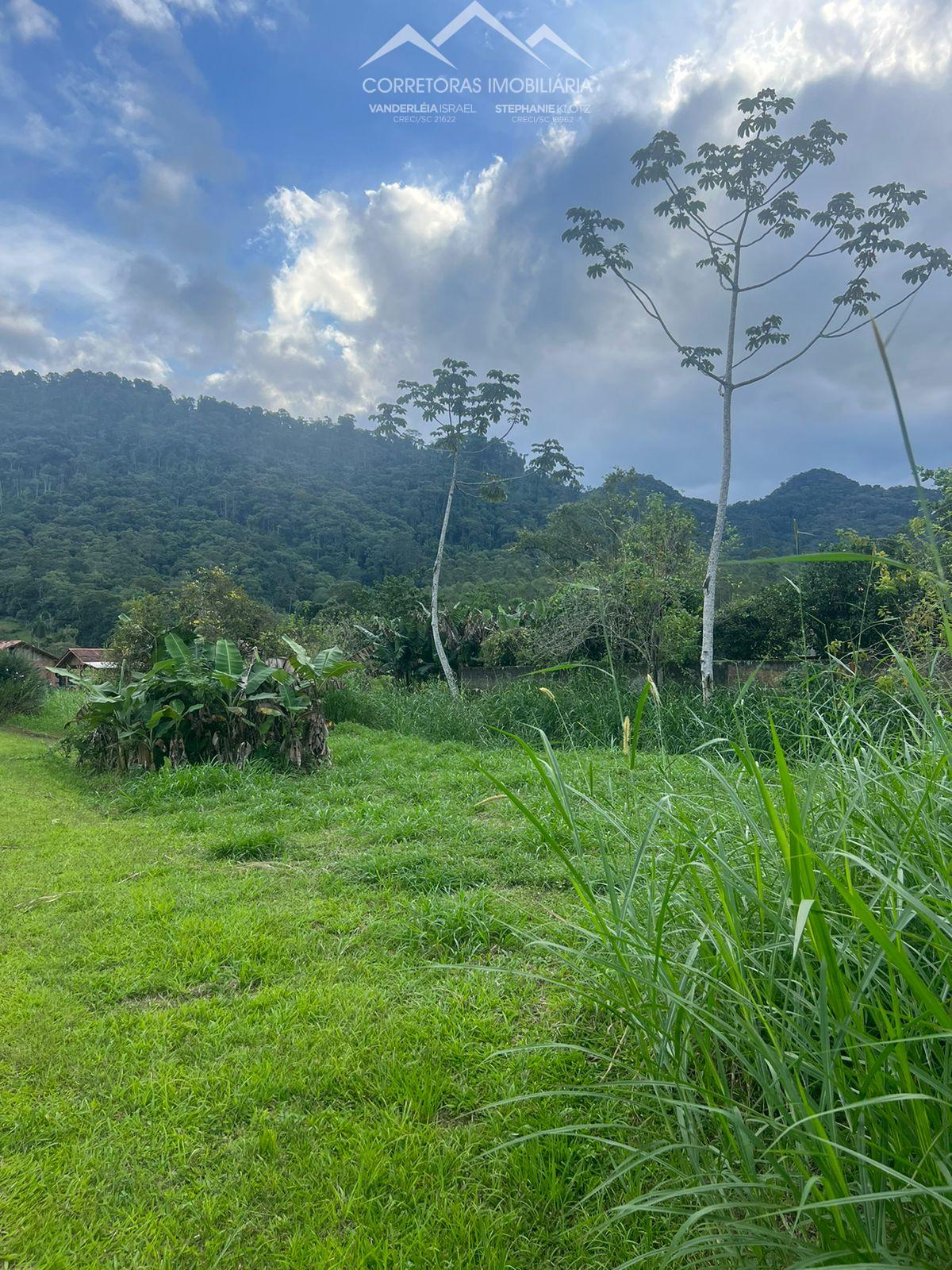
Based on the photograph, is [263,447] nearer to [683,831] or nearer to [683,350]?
[683,350]

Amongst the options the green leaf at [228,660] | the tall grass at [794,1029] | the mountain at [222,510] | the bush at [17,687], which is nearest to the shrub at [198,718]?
the green leaf at [228,660]

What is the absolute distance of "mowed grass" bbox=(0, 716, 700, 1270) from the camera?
1.46 metres

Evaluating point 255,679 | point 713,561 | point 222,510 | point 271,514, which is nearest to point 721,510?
point 713,561

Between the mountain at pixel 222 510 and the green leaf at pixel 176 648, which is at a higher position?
the mountain at pixel 222 510

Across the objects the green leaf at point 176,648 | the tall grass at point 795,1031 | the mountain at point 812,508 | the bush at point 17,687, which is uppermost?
the mountain at point 812,508

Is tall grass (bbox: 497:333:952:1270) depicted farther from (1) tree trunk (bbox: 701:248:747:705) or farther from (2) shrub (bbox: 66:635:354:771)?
(1) tree trunk (bbox: 701:248:747:705)

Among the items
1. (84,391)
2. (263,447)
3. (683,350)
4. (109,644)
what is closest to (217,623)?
(109,644)

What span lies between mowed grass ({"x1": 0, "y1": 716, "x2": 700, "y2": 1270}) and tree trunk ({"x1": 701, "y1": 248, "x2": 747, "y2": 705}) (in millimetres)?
9247

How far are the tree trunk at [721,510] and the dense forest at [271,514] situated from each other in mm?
3573

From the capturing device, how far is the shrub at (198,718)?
7297 millimetres

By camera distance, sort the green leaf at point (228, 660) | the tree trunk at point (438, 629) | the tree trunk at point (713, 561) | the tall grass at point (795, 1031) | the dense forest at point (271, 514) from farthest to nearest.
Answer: the dense forest at point (271, 514) → the tree trunk at point (438, 629) → the tree trunk at point (713, 561) → the green leaf at point (228, 660) → the tall grass at point (795, 1031)

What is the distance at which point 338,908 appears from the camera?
3334mm

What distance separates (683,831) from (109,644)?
63.2 ft

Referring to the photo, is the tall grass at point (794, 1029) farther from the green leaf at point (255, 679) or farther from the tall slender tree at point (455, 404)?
the tall slender tree at point (455, 404)
